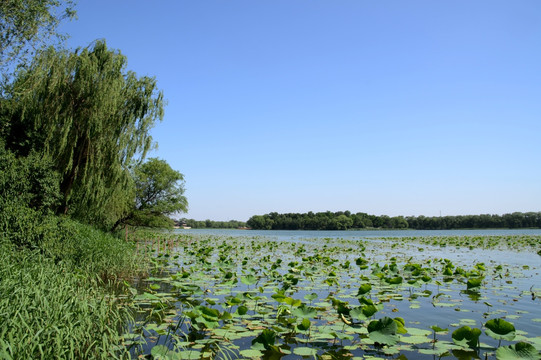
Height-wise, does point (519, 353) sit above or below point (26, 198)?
below

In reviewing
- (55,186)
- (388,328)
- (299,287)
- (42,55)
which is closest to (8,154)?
(55,186)

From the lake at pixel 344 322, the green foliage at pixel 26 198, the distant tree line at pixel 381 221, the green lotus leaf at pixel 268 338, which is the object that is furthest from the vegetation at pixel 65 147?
the distant tree line at pixel 381 221

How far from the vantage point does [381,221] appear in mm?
85375

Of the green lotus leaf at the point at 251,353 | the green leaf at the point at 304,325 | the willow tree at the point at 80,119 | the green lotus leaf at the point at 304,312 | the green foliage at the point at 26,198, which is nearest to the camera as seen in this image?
the green lotus leaf at the point at 251,353

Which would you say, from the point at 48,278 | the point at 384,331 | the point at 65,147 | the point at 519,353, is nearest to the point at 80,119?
the point at 65,147

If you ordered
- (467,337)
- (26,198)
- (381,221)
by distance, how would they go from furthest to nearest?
(381,221)
(26,198)
(467,337)

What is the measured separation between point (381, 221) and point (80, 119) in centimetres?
8092

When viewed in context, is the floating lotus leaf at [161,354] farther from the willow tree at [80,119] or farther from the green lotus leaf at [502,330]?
the willow tree at [80,119]

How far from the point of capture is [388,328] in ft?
13.0

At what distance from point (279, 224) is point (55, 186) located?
277 feet

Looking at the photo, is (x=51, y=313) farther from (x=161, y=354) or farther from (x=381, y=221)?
(x=381, y=221)

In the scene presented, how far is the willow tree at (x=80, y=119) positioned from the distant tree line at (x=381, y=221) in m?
73.0

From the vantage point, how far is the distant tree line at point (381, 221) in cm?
7119

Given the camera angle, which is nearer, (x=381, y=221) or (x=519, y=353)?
(x=519, y=353)
